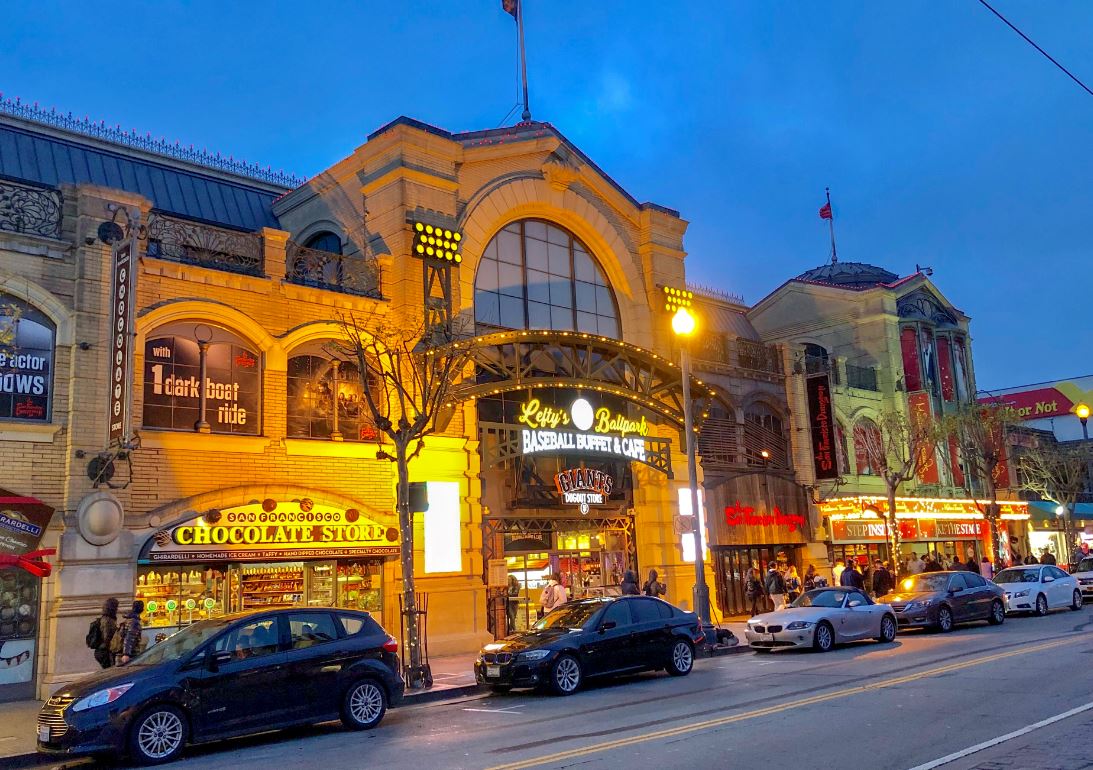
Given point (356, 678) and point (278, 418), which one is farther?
point (278, 418)

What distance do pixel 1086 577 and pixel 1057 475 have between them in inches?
718

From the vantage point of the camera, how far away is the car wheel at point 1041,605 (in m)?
25.9

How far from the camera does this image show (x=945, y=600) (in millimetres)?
22594

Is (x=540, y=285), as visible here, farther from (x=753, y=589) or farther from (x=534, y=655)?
(x=534, y=655)

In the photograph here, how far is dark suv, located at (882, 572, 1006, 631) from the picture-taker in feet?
73.2

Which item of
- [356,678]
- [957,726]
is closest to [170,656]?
[356,678]

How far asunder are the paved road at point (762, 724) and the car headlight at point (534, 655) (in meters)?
0.63

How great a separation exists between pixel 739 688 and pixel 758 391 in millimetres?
18470

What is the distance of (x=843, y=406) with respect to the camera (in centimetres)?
3541

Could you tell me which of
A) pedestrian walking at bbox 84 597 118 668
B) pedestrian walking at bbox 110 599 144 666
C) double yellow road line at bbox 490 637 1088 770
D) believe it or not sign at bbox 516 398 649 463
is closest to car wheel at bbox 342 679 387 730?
pedestrian walking at bbox 110 599 144 666

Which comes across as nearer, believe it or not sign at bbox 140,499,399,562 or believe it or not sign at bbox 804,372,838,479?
believe it or not sign at bbox 140,499,399,562

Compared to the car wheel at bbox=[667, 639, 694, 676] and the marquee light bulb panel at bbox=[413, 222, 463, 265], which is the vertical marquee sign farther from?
the car wheel at bbox=[667, 639, 694, 676]

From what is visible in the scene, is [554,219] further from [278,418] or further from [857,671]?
[857,671]

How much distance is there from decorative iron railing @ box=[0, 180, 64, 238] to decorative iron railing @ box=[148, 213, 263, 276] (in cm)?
174
